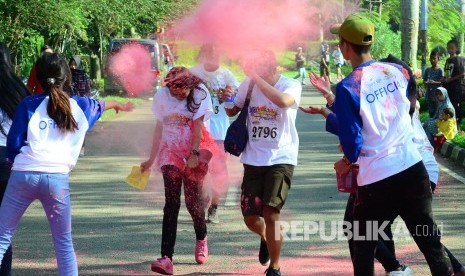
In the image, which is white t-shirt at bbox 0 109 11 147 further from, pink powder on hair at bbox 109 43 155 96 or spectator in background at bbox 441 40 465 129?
spectator in background at bbox 441 40 465 129

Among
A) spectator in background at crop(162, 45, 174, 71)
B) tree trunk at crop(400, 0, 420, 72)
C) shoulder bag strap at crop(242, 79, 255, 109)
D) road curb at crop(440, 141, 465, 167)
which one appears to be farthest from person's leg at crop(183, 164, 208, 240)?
tree trunk at crop(400, 0, 420, 72)

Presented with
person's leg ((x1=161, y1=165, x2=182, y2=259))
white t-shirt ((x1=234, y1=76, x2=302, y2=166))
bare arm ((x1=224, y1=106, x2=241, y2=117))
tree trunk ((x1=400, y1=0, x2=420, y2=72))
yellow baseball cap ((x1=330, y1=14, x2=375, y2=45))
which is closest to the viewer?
yellow baseball cap ((x1=330, y1=14, x2=375, y2=45))

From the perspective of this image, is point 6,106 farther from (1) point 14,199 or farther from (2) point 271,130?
(2) point 271,130

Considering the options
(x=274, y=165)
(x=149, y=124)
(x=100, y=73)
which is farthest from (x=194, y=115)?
(x=100, y=73)

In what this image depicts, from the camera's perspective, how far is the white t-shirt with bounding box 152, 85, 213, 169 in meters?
7.53

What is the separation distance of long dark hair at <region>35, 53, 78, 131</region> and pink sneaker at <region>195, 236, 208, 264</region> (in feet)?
6.71

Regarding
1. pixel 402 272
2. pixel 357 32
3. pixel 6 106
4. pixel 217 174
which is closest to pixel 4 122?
pixel 6 106

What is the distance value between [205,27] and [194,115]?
0.68 metres

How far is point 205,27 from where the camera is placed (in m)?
7.49

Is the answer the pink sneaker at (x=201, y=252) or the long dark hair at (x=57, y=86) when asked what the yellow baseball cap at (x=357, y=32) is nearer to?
the long dark hair at (x=57, y=86)

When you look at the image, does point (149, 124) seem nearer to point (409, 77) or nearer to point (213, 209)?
point (213, 209)

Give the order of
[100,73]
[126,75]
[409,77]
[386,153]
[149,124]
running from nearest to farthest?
[386,153] → [409,77] → [126,75] → [149,124] → [100,73]

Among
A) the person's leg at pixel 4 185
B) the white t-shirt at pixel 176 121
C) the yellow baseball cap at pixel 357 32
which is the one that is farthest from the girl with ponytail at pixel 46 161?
the yellow baseball cap at pixel 357 32

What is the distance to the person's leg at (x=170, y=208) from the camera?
24.1 ft
